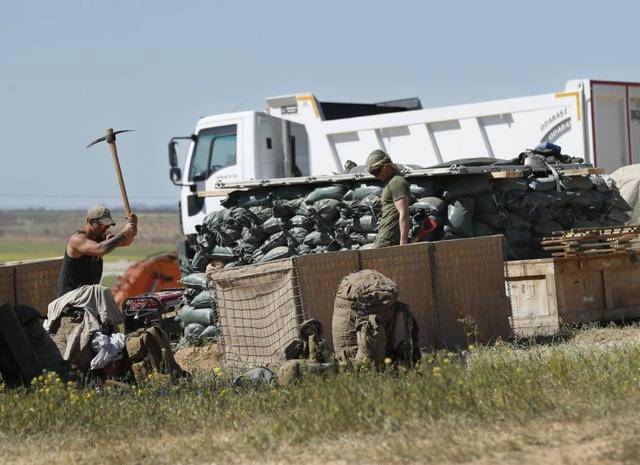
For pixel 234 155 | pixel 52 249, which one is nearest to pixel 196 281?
pixel 234 155

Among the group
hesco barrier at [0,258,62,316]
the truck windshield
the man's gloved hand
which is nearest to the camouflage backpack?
the man's gloved hand

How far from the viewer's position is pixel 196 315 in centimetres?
1361

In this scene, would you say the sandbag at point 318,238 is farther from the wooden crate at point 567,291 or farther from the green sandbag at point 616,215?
the green sandbag at point 616,215

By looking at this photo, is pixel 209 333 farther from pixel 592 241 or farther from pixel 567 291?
pixel 592 241

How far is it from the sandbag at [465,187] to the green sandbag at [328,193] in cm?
127

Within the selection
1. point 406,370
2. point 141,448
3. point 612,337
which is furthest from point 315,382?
point 612,337

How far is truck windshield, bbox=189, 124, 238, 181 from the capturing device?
1914 cm

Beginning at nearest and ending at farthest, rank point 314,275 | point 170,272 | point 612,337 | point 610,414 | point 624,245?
1. point 610,414
2. point 314,275
3. point 612,337
4. point 624,245
5. point 170,272

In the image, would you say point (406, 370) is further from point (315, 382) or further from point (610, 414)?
point (610, 414)

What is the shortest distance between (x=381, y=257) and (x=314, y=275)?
0.71 m

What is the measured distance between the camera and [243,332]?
11242 mm

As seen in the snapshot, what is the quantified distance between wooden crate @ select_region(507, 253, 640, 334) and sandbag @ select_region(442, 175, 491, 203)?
2.79 feet

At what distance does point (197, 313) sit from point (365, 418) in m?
6.62

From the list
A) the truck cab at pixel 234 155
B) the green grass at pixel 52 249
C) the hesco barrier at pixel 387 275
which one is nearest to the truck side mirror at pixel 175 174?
the truck cab at pixel 234 155
